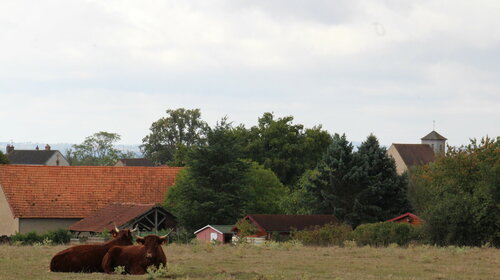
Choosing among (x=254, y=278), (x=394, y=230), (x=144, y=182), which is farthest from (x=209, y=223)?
(x=254, y=278)

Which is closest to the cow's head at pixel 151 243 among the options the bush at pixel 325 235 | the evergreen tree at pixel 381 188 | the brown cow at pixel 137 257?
the brown cow at pixel 137 257

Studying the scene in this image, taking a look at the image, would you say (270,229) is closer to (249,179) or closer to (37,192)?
(249,179)

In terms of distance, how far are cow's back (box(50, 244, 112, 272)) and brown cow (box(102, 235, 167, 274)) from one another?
24cm

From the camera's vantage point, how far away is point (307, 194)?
233ft

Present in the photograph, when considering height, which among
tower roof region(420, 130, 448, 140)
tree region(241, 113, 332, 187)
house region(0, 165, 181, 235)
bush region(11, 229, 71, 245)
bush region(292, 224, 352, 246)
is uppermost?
tower roof region(420, 130, 448, 140)

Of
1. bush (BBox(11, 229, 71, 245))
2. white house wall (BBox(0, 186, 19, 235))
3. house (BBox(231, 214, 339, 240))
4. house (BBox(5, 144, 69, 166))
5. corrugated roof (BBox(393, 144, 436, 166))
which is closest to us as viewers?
bush (BBox(11, 229, 71, 245))

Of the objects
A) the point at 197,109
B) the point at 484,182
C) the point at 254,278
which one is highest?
the point at 197,109

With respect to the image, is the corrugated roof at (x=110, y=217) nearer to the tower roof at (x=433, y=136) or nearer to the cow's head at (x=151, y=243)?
the cow's head at (x=151, y=243)

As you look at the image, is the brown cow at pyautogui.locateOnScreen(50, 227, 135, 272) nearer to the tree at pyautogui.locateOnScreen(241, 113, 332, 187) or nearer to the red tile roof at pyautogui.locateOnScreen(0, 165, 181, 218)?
the red tile roof at pyautogui.locateOnScreen(0, 165, 181, 218)

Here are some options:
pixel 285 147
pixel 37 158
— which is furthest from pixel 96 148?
pixel 285 147

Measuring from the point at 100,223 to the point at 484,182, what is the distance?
24858 mm

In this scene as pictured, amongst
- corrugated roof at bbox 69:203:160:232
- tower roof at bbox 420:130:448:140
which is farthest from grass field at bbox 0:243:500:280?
tower roof at bbox 420:130:448:140

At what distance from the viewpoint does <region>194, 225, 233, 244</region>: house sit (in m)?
52.9

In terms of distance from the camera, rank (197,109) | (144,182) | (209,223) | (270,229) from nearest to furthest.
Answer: (270,229) < (209,223) < (144,182) < (197,109)
